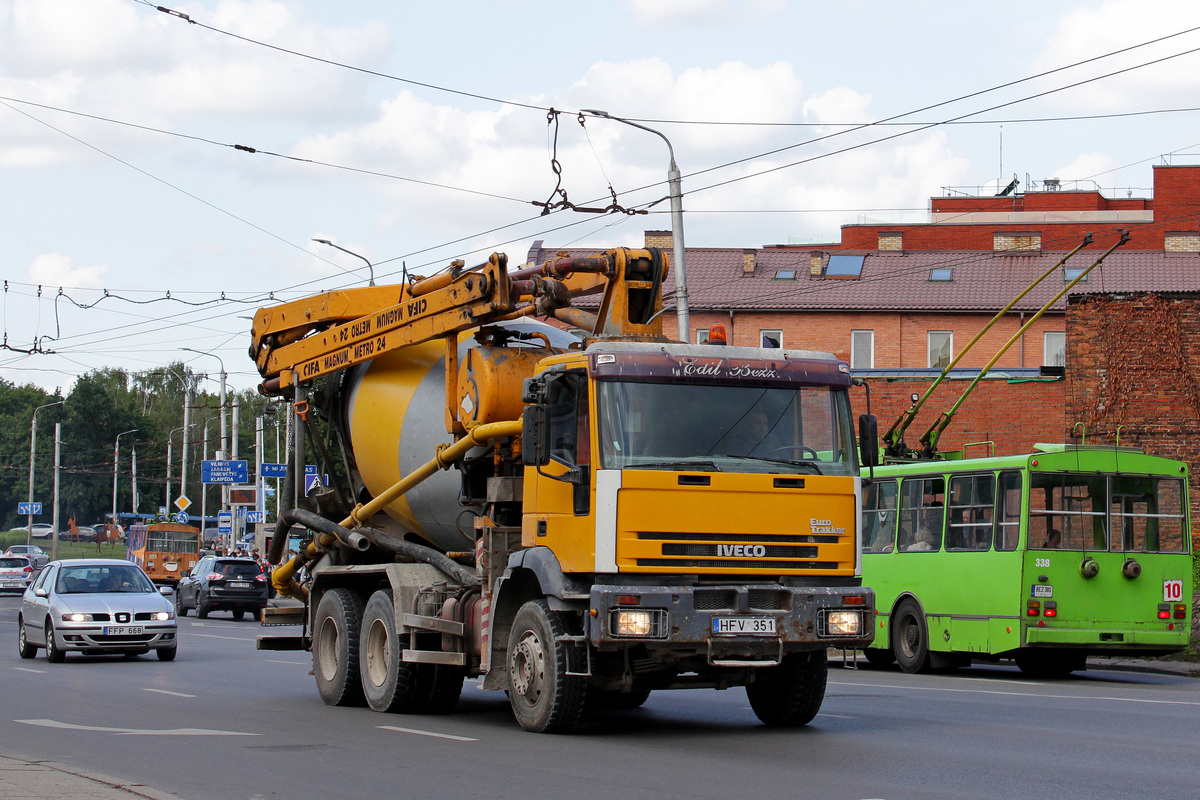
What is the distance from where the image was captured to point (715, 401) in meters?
11.7

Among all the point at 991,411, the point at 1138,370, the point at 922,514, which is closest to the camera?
the point at 922,514

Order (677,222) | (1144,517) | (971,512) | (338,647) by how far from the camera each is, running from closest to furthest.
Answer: (338,647) → (1144,517) → (971,512) → (677,222)

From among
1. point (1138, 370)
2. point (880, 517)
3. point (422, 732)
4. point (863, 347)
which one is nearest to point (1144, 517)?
point (880, 517)

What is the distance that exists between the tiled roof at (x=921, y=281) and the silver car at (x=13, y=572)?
21.9 m

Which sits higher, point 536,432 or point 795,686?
point 536,432

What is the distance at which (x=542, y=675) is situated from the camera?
463 inches

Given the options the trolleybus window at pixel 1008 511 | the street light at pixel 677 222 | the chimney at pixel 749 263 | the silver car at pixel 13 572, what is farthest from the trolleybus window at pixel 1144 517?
the silver car at pixel 13 572

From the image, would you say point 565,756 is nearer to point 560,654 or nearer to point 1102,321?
point 560,654

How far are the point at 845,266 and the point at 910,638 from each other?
41.0 meters

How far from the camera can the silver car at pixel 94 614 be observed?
22.3 m

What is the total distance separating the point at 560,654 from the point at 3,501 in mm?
129156

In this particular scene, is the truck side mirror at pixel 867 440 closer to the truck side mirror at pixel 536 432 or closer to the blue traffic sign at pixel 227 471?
the truck side mirror at pixel 536 432

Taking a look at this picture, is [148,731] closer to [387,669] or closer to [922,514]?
[387,669]

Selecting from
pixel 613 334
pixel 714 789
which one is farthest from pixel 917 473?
pixel 714 789
